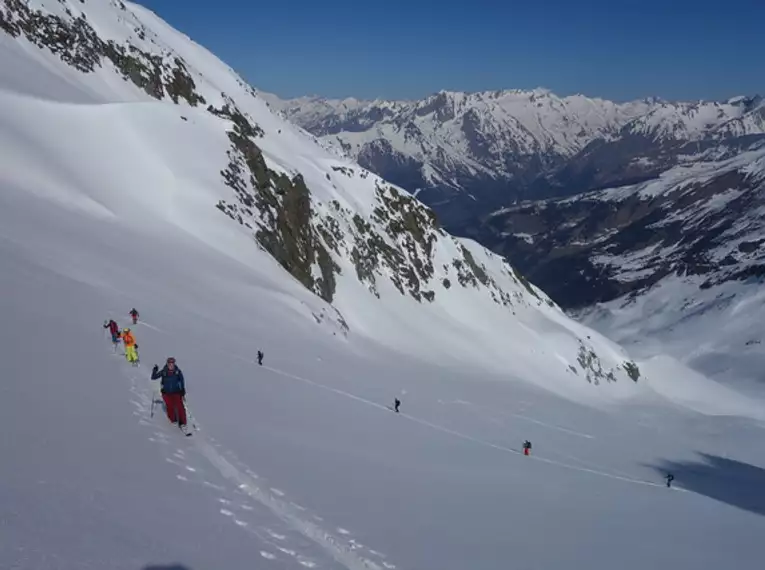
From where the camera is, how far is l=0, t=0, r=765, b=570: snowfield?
9.32 metres

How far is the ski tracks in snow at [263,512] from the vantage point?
366 inches

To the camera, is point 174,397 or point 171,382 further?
point 171,382

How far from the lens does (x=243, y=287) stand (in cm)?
3738

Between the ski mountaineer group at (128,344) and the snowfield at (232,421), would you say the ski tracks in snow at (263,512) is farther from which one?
the ski mountaineer group at (128,344)

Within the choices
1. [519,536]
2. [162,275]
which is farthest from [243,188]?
[519,536]

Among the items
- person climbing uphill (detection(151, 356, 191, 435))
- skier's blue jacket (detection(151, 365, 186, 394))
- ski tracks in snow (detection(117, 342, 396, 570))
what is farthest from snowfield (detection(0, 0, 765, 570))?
skier's blue jacket (detection(151, 365, 186, 394))

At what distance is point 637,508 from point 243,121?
65948 mm

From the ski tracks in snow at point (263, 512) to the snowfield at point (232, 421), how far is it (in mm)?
49

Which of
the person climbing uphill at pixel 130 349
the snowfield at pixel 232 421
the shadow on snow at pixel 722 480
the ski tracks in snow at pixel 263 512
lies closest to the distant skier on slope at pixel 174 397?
the snowfield at pixel 232 421

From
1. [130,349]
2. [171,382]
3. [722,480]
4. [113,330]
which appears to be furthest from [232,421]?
[722,480]

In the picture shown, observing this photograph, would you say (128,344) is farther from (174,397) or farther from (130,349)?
(174,397)

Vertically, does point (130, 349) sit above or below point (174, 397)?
above

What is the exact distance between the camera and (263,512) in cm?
1009

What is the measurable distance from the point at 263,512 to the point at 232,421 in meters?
4.96
